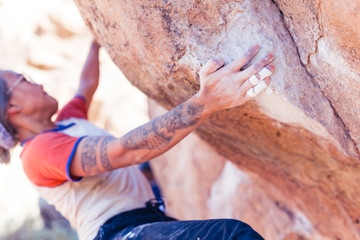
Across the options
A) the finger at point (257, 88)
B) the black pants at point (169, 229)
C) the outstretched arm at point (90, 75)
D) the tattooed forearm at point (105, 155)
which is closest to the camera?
the finger at point (257, 88)

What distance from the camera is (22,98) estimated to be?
162 centimetres

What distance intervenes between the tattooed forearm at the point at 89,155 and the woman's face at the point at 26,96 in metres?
0.41

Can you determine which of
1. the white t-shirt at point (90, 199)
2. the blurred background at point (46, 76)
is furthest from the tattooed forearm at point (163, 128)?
the blurred background at point (46, 76)

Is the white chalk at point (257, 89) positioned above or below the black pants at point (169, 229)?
above

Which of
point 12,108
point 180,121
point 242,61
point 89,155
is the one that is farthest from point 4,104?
point 242,61

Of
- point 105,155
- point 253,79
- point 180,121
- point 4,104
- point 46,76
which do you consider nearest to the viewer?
point 253,79

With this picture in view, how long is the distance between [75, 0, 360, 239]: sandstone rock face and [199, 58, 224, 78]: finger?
8 centimetres

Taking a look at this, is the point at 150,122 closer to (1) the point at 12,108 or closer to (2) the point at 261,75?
(2) the point at 261,75

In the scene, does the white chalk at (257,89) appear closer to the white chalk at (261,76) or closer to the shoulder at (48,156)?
the white chalk at (261,76)

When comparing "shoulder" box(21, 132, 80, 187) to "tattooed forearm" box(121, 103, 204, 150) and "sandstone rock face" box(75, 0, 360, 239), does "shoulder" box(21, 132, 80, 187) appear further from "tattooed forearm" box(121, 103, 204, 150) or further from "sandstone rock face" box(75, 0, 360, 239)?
"sandstone rock face" box(75, 0, 360, 239)

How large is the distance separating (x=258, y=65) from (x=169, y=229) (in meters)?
0.70

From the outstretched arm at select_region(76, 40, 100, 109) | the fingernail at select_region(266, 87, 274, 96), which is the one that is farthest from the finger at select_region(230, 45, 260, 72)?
the outstretched arm at select_region(76, 40, 100, 109)

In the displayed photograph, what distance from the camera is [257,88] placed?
1090mm

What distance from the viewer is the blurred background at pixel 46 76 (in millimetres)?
4547
